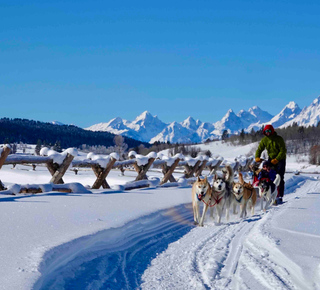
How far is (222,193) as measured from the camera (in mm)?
7383

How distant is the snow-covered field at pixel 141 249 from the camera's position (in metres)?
3.25

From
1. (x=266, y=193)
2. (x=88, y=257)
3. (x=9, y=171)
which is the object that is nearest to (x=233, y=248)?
(x=88, y=257)

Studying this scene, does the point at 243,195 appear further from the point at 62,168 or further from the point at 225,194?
the point at 62,168

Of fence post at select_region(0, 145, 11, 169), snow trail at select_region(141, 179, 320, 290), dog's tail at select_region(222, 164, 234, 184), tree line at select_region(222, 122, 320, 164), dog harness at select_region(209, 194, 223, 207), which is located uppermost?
tree line at select_region(222, 122, 320, 164)

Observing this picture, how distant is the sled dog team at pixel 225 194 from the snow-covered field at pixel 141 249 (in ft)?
1.70

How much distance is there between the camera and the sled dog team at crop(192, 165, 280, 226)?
7039 mm

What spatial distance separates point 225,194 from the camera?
755cm

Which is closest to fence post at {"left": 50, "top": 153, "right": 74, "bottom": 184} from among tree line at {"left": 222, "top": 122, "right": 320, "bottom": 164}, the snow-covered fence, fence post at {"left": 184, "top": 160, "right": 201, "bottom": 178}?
the snow-covered fence

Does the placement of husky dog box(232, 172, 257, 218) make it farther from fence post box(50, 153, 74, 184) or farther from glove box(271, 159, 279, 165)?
fence post box(50, 153, 74, 184)

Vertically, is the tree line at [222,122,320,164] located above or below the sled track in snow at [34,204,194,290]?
above

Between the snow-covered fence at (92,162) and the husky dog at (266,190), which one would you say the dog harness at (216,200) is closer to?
the husky dog at (266,190)

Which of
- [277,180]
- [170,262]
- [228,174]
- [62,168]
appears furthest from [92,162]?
[170,262]

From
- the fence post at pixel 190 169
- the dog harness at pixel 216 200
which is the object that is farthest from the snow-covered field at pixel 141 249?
the fence post at pixel 190 169

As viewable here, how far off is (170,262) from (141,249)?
2.22ft
